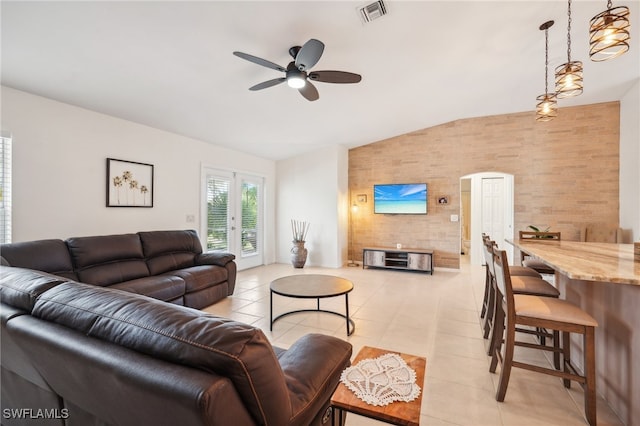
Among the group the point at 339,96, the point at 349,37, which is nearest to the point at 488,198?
the point at 339,96

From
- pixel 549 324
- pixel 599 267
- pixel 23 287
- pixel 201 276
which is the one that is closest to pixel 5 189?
pixel 201 276

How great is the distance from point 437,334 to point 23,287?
320 cm

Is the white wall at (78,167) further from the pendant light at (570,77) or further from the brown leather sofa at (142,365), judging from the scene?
the pendant light at (570,77)

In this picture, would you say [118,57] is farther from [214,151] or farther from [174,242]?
[214,151]

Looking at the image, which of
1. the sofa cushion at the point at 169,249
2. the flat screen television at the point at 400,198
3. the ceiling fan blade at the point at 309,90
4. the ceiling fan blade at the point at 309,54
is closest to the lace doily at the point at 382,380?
the ceiling fan blade at the point at 309,54

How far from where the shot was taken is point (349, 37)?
278 centimetres

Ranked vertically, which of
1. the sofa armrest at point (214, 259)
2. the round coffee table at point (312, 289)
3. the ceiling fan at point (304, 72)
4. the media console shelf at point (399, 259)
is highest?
the ceiling fan at point (304, 72)

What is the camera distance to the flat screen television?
6188 mm

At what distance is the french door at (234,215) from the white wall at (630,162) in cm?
672

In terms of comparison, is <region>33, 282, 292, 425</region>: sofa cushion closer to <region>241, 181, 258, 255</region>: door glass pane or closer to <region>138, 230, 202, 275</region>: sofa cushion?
<region>138, 230, 202, 275</region>: sofa cushion

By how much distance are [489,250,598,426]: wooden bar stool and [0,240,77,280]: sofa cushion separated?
153 inches

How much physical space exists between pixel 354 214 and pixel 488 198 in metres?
3.06

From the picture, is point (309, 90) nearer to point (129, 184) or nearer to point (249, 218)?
point (129, 184)

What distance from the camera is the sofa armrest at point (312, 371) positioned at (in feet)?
3.34
